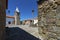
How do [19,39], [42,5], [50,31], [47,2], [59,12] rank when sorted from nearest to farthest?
[59,12] < [50,31] < [47,2] < [42,5] < [19,39]

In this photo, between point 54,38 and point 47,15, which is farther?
point 47,15

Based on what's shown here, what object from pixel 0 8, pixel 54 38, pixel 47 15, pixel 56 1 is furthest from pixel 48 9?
pixel 0 8

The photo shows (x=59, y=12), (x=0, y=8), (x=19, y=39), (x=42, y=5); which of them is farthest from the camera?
(x=19, y=39)

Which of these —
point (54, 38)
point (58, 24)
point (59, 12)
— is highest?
point (59, 12)

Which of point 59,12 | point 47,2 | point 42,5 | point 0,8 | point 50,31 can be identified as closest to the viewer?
point 59,12

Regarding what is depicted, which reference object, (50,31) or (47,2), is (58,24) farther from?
(47,2)

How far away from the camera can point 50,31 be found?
3764 mm

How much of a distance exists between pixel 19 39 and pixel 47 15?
507 centimetres

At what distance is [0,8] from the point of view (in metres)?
6.19

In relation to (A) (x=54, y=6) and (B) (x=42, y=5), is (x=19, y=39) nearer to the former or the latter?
(B) (x=42, y=5)

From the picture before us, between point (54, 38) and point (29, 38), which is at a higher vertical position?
point (54, 38)

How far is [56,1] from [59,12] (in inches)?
11.2

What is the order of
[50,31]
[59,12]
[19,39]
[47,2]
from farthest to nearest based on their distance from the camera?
[19,39] < [47,2] < [50,31] < [59,12]

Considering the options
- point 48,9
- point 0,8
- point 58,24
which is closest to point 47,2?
point 48,9
